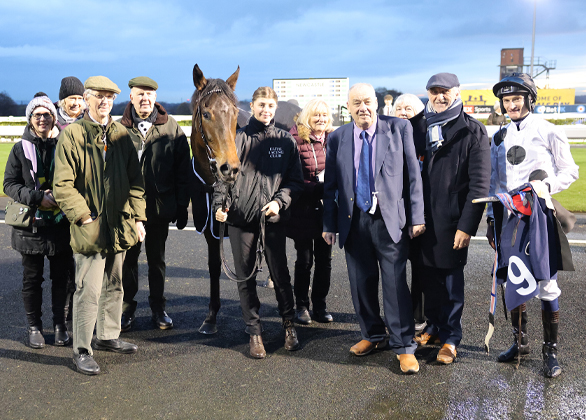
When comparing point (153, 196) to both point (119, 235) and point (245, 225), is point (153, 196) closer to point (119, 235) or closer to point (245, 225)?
point (119, 235)

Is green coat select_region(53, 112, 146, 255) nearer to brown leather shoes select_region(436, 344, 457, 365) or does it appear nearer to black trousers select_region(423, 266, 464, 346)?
black trousers select_region(423, 266, 464, 346)

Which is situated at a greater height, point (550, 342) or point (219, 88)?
point (219, 88)

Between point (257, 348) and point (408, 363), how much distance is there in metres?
1.24

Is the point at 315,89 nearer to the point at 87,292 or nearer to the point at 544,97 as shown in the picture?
the point at 544,97

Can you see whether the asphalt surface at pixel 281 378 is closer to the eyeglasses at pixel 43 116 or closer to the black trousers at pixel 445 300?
the black trousers at pixel 445 300

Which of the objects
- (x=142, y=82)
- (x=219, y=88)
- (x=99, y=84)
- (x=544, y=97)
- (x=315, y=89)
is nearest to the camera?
(x=99, y=84)

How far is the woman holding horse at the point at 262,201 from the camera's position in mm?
4199

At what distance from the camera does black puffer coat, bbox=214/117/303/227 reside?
4191 millimetres

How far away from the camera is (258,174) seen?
4.25 metres

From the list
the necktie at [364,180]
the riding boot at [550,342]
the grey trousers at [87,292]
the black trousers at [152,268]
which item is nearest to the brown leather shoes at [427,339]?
the riding boot at [550,342]

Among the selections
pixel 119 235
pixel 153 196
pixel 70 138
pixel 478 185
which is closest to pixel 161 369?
pixel 119 235

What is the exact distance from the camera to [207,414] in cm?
328

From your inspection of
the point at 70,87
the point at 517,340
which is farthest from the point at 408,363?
the point at 70,87

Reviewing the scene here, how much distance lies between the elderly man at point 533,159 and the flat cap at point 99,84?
301cm
